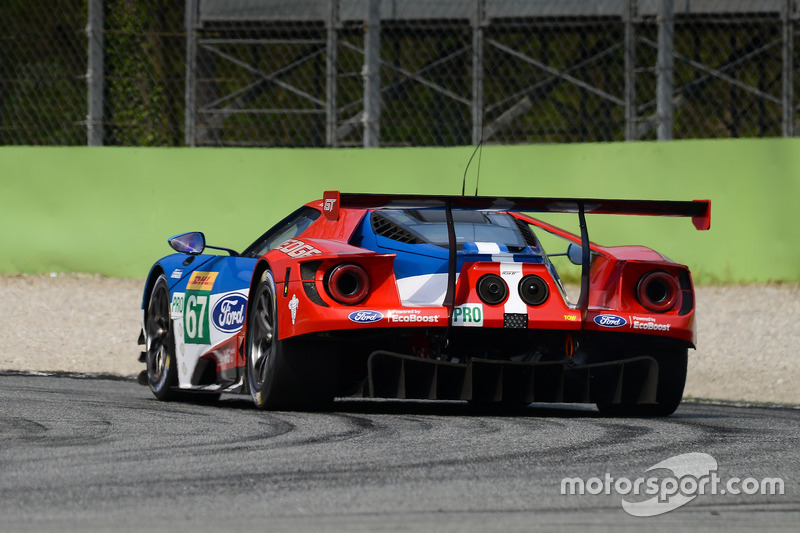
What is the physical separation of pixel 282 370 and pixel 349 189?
25.1 feet

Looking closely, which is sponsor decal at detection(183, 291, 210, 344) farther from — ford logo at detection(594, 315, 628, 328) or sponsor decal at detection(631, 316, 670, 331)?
sponsor decal at detection(631, 316, 670, 331)

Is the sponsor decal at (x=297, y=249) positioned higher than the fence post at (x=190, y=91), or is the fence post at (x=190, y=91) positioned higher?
the fence post at (x=190, y=91)

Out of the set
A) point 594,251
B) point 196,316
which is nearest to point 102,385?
point 196,316

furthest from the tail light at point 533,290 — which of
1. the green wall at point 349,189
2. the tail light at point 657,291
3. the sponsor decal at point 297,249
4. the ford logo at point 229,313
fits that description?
the green wall at point 349,189

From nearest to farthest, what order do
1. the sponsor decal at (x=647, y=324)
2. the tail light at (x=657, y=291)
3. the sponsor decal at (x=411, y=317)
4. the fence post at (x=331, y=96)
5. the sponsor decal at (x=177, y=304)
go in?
1. the sponsor decal at (x=411, y=317)
2. the sponsor decal at (x=647, y=324)
3. the tail light at (x=657, y=291)
4. the sponsor decal at (x=177, y=304)
5. the fence post at (x=331, y=96)

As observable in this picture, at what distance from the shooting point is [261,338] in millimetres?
7375

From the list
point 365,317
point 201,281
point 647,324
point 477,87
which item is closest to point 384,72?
point 477,87

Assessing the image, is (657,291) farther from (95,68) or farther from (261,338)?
(95,68)

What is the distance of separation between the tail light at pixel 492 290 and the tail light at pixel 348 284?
0.53 m

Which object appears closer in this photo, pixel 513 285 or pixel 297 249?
pixel 513 285

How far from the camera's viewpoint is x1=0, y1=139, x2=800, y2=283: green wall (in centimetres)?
1359

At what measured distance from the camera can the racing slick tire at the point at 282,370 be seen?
6.98m

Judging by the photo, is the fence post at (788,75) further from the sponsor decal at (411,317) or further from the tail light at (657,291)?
the sponsor decal at (411,317)

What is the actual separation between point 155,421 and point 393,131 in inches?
342
